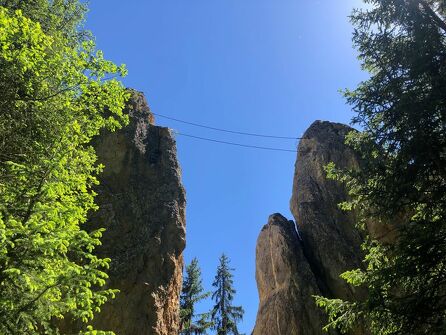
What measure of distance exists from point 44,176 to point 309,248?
20.3m

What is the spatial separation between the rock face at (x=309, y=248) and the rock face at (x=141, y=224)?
6929mm

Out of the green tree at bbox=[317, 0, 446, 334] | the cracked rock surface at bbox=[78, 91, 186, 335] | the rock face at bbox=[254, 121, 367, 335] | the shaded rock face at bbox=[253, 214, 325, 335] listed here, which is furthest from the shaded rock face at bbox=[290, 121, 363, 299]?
the green tree at bbox=[317, 0, 446, 334]

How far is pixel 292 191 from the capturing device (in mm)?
27750

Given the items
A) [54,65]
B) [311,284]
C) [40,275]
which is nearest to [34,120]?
[54,65]

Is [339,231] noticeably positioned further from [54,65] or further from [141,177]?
[54,65]

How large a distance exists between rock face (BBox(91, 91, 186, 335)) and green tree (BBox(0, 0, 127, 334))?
818cm

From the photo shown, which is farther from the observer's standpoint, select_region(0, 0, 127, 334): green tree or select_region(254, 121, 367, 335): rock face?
select_region(254, 121, 367, 335): rock face

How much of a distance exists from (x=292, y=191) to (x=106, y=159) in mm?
13600

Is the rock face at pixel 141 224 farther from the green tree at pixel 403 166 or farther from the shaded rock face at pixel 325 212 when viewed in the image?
the shaded rock face at pixel 325 212

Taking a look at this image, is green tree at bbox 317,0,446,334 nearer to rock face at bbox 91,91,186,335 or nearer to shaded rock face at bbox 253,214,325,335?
rock face at bbox 91,91,186,335

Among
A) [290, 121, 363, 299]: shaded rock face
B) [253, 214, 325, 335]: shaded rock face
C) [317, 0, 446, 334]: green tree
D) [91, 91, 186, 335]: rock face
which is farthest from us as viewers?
[290, 121, 363, 299]: shaded rock face

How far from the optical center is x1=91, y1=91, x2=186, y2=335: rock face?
1556 cm

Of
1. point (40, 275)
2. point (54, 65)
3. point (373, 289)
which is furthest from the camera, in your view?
point (373, 289)

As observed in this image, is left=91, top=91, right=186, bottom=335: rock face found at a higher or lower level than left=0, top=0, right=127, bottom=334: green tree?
higher
